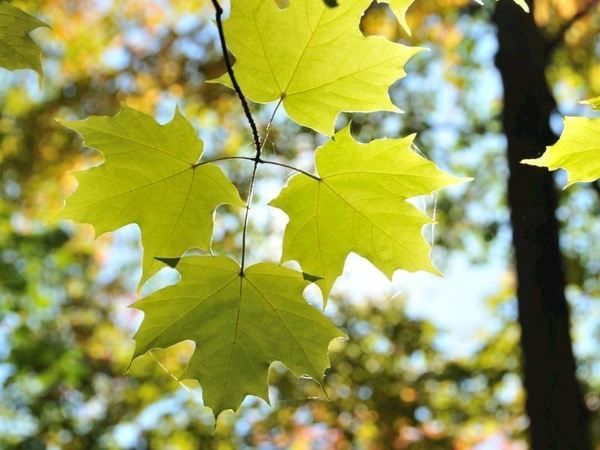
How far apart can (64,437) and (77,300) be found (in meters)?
2.25

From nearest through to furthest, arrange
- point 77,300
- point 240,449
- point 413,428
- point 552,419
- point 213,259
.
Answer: point 213,259
point 552,419
point 413,428
point 240,449
point 77,300

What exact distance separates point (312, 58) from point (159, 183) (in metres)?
0.25

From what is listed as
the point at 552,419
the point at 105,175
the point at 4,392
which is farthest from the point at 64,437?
the point at 105,175

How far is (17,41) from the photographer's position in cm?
89

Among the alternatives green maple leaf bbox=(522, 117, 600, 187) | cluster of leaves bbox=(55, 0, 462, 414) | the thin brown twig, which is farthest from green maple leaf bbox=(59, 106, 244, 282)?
green maple leaf bbox=(522, 117, 600, 187)

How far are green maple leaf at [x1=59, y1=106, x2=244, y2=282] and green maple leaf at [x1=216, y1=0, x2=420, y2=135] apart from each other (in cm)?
11

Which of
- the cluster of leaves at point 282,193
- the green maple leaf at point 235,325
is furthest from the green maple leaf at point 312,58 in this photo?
the green maple leaf at point 235,325

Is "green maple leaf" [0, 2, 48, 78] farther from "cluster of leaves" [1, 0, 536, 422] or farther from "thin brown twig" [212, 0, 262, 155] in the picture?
"thin brown twig" [212, 0, 262, 155]

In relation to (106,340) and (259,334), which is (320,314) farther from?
(106,340)

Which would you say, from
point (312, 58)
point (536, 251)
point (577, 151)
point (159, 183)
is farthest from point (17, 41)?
point (536, 251)

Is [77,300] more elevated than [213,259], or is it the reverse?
[77,300]

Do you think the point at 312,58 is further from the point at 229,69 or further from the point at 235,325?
the point at 235,325

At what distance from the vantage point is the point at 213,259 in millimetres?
898

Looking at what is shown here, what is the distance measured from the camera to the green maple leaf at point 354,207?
35.0 inches
